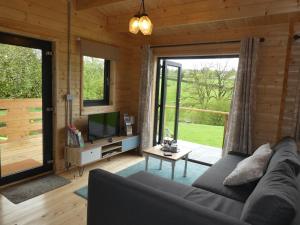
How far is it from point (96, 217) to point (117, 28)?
3.17 metres

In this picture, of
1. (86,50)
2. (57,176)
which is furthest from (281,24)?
(57,176)

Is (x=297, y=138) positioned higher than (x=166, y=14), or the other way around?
(x=166, y=14)

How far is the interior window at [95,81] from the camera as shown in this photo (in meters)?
3.97

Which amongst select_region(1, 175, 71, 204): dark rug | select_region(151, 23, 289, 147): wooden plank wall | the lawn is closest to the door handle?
select_region(1, 175, 71, 204): dark rug

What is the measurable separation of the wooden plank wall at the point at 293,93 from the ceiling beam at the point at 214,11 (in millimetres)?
563

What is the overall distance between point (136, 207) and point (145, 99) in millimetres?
3030

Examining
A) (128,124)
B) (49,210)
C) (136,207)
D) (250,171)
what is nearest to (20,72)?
(49,210)

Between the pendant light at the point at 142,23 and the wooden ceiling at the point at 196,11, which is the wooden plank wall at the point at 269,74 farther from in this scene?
the pendant light at the point at 142,23

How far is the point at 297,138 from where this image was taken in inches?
120

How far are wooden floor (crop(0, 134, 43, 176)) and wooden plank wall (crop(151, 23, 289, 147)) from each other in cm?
327

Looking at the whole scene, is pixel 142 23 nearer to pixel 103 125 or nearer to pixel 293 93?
pixel 103 125

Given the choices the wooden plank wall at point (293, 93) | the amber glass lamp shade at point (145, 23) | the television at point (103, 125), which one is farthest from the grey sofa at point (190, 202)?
the television at point (103, 125)

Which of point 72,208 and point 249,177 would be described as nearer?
point 249,177

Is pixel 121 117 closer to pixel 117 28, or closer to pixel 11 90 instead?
pixel 117 28
